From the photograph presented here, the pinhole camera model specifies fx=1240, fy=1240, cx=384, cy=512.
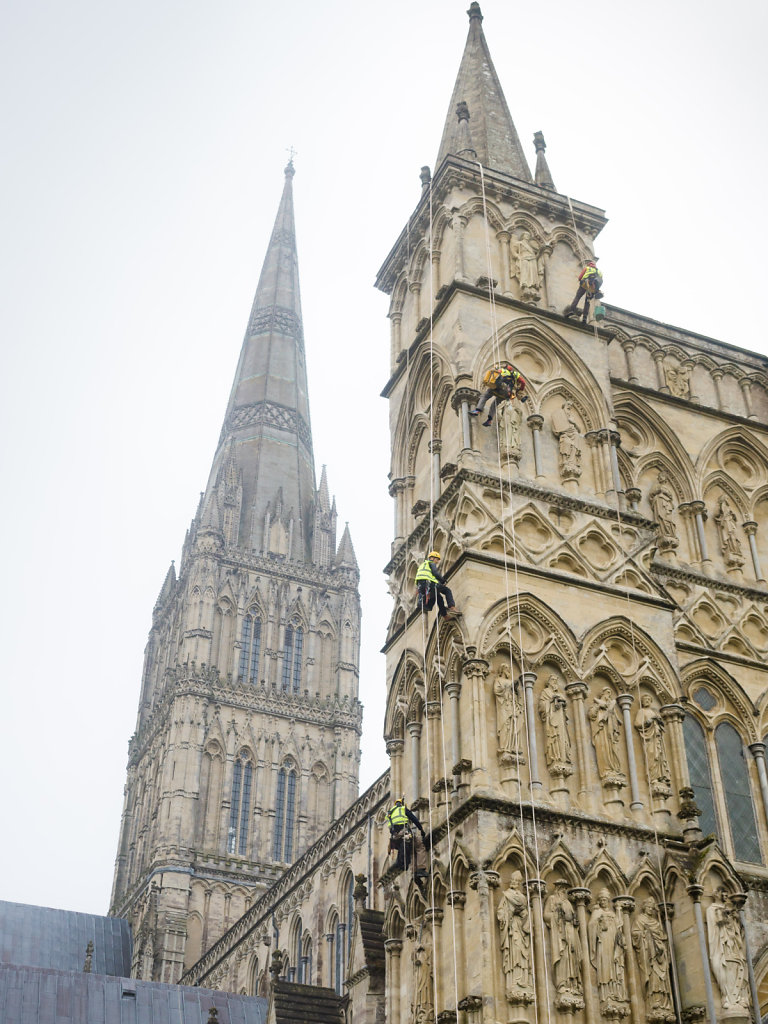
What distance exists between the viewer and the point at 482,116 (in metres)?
23.6

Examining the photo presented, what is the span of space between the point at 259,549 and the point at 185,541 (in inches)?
183

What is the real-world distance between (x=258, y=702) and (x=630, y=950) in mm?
43410

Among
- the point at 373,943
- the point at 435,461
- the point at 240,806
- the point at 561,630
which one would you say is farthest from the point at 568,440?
the point at 240,806

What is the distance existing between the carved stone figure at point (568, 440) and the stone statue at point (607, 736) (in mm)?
3577

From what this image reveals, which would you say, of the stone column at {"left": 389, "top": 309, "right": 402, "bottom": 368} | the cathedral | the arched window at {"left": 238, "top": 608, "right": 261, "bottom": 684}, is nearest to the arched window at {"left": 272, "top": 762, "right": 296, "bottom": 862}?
the arched window at {"left": 238, "top": 608, "right": 261, "bottom": 684}

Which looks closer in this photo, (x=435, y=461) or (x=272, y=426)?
(x=435, y=461)

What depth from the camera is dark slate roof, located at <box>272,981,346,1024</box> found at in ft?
81.1

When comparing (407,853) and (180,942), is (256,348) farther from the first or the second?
(407,853)

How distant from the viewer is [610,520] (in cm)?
1867

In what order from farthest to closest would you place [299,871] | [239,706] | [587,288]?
[239,706], [299,871], [587,288]

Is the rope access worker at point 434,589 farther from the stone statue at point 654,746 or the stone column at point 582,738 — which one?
the stone statue at point 654,746

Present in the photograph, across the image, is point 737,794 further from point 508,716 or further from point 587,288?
point 587,288

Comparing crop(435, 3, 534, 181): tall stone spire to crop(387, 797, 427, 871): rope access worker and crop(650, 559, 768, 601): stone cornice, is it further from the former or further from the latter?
crop(387, 797, 427, 871): rope access worker

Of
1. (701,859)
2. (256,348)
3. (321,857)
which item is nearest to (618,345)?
(701,859)
